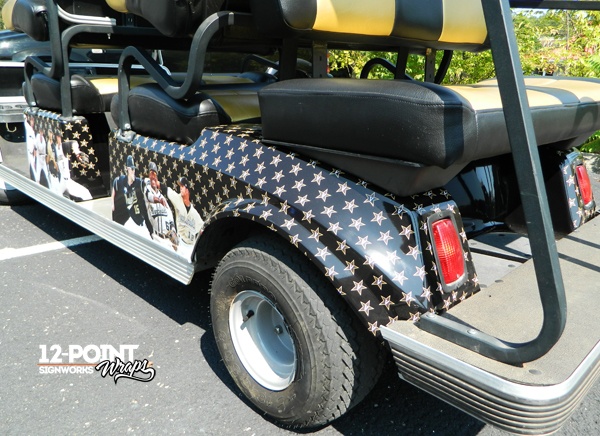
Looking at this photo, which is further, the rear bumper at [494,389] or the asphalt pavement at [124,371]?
the asphalt pavement at [124,371]

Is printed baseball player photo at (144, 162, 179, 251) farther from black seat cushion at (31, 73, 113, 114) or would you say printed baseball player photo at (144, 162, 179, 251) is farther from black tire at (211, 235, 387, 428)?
black seat cushion at (31, 73, 113, 114)

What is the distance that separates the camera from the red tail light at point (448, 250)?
162 cm

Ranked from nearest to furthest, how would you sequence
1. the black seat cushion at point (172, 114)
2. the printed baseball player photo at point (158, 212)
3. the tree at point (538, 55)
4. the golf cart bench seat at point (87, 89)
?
the black seat cushion at point (172, 114) → the printed baseball player photo at point (158, 212) → the golf cart bench seat at point (87, 89) → the tree at point (538, 55)

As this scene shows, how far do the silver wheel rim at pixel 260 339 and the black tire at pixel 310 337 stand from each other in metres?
0.08

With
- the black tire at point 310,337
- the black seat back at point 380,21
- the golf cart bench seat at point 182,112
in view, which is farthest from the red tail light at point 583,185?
the golf cart bench seat at point 182,112

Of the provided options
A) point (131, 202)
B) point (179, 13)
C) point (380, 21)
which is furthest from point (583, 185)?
point (131, 202)

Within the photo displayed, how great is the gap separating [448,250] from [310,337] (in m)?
0.50

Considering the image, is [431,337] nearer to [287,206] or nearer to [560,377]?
[560,377]

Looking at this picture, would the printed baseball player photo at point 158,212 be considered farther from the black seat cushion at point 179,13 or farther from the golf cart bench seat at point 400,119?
the golf cart bench seat at point 400,119

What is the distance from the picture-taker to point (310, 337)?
5.47ft

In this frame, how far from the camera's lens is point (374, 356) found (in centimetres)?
172

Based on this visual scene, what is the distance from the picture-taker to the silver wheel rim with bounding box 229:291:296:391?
1.96m

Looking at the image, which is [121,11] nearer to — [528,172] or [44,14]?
[44,14]

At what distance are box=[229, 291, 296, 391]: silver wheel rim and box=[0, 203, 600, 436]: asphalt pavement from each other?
194mm
